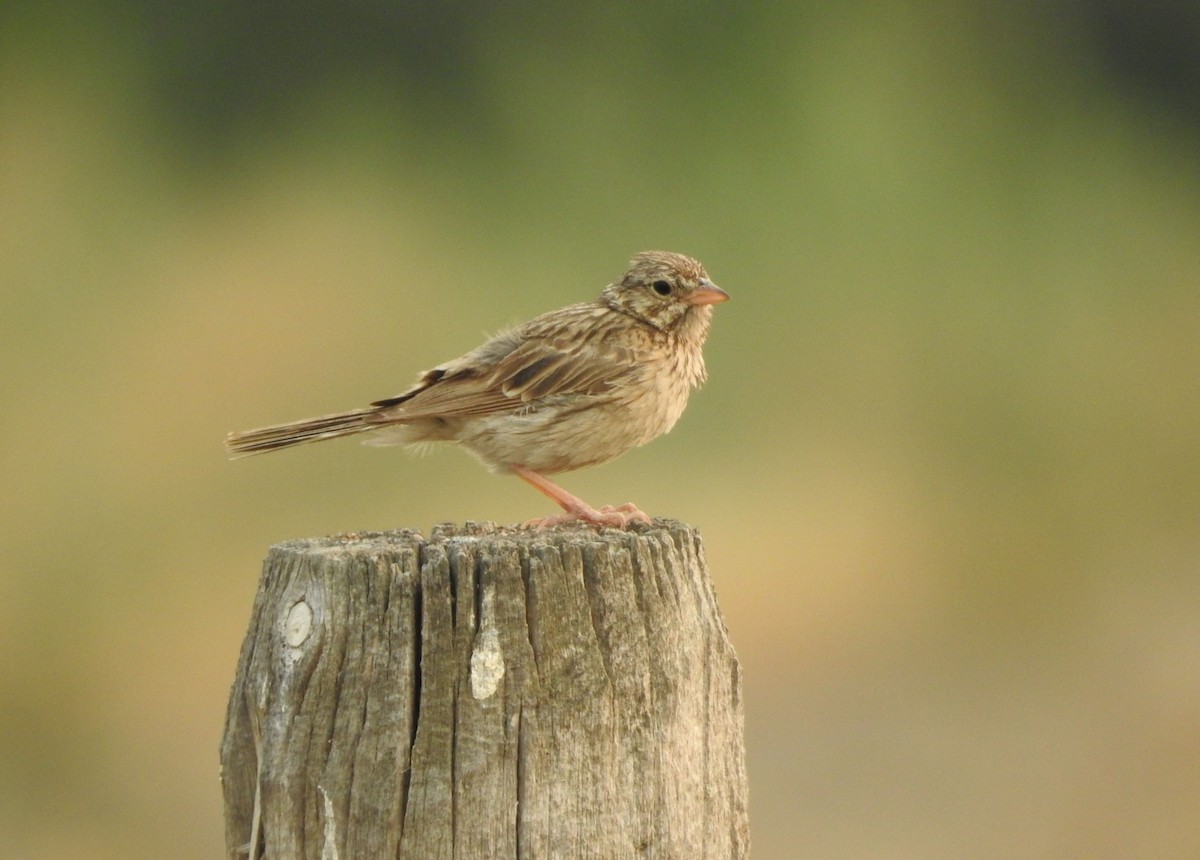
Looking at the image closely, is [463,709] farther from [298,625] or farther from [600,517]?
[600,517]

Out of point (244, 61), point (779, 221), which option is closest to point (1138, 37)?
point (779, 221)

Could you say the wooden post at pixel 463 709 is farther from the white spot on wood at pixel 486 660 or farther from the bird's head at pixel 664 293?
the bird's head at pixel 664 293

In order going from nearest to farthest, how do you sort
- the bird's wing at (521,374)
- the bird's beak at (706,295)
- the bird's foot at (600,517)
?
the bird's foot at (600,517), the bird's wing at (521,374), the bird's beak at (706,295)

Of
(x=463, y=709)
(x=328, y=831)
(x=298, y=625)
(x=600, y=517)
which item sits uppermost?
(x=600, y=517)

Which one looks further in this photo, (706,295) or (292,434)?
(706,295)

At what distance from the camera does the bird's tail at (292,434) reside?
13.5ft

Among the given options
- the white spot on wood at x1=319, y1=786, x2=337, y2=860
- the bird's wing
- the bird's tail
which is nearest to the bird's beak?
the bird's wing

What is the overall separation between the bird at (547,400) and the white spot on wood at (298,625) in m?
1.71

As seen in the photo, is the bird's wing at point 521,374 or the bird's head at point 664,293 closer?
the bird's wing at point 521,374

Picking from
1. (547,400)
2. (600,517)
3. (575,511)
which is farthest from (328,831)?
(547,400)

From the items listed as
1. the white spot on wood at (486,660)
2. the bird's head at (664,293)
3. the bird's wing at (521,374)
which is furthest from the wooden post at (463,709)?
the bird's head at (664,293)

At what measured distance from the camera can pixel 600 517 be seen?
3.80 m

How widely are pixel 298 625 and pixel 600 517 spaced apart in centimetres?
137

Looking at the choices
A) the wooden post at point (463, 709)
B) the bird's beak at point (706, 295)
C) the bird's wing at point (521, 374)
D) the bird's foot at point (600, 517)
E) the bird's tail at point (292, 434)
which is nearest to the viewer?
the wooden post at point (463, 709)
